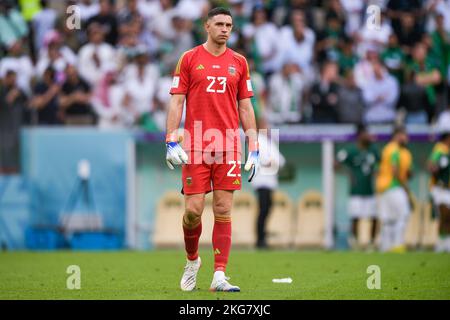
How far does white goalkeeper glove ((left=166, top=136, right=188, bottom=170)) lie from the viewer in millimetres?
10594

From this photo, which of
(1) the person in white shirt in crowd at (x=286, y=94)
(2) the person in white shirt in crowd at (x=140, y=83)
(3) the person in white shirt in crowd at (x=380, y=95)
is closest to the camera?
(3) the person in white shirt in crowd at (x=380, y=95)

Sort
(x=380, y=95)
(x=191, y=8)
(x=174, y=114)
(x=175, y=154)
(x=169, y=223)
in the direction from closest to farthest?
1. (x=175, y=154)
2. (x=174, y=114)
3. (x=380, y=95)
4. (x=169, y=223)
5. (x=191, y=8)

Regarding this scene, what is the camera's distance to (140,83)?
22.3m

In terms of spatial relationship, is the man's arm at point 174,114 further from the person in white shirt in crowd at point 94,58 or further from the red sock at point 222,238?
the person in white shirt in crowd at point 94,58

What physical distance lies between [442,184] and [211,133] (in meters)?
10.8

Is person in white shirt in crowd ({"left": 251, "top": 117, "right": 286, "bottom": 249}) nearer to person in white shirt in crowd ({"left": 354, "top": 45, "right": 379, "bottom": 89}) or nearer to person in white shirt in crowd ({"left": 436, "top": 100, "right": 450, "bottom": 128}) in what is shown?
person in white shirt in crowd ({"left": 354, "top": 45, "right": 379, "bottom": 89})

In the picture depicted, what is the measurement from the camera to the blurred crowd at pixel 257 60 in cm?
2186

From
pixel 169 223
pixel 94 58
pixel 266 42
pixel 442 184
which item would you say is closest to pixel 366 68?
pixel 266 42

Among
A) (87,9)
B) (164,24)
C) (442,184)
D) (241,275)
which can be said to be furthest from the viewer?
(87,9)

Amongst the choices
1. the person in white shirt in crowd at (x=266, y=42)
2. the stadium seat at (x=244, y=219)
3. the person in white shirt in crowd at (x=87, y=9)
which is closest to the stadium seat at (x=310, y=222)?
Answer: the stadium seat at (x=244, y=219)

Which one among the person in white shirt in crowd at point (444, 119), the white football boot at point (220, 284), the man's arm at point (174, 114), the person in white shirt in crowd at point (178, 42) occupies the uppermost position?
the person in white shirt in crowd at point (178, 42)

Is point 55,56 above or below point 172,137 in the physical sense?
above

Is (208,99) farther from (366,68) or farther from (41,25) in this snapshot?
(41,25)
